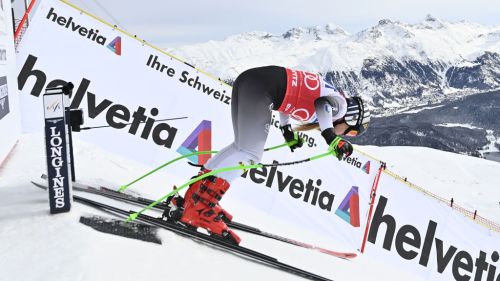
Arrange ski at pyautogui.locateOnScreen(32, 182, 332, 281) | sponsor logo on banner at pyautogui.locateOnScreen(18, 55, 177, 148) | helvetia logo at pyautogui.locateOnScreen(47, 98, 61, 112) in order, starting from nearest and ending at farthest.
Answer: helvetia logo at pyautogui.locateOnScreen(47, 98, 61, 112) → ski at pyautogui.locateOnScreen(32, 182, 332, 281) → sponsor logo on banner at pyautogui.locateOnScreen(18, 55, 177, 148)

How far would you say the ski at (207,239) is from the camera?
3977 millimetres

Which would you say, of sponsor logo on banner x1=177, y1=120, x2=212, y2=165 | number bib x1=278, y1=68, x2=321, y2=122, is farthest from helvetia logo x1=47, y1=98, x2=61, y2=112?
sponsor logo on banner x1=177, y1=120, x2=212, y2=165

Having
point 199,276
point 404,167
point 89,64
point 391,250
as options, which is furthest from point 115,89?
point 404,167

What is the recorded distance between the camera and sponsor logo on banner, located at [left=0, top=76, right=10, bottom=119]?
5917 mm

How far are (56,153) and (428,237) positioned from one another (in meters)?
8.33

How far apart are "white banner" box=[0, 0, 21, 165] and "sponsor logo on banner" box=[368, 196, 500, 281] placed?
7.47 m

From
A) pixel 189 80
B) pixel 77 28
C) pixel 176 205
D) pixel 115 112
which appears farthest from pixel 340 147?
pixel 77 28

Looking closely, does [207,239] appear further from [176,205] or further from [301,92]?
[301,92]

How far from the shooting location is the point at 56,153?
3.59 m

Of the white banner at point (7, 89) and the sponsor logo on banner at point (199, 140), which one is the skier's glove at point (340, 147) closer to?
the white banner at point (7, 89)

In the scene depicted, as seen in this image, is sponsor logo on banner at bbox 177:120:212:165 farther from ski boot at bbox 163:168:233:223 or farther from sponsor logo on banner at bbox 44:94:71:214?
sponsor logo on banner at bbox 44:94:71:214

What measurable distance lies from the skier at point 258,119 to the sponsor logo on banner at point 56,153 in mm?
1096

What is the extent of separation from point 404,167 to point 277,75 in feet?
222

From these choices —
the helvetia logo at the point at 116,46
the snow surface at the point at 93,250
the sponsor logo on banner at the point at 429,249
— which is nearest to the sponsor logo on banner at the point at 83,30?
the helvetia logo at the point at 116,46
